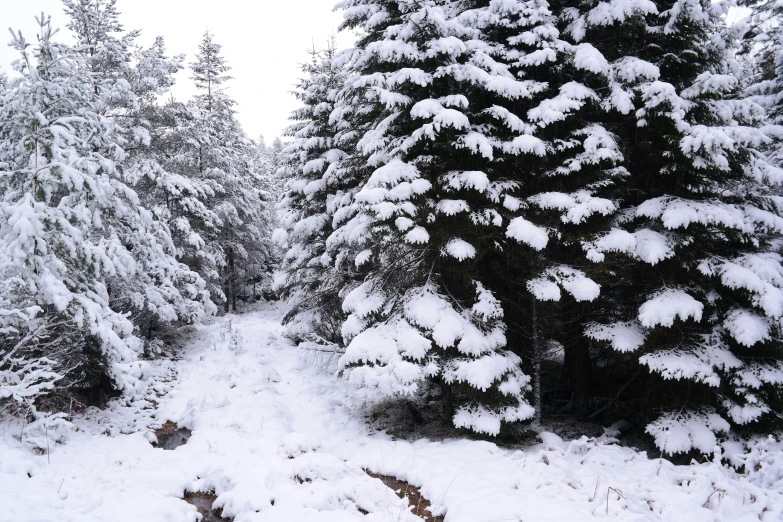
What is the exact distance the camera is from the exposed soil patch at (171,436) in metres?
8.54

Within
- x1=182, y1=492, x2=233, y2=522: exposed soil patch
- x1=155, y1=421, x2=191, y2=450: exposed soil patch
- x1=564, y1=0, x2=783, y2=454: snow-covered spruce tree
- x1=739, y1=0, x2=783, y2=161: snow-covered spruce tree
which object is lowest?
x1=155, y1=421, x2=191, y2=450: exposed soil patch

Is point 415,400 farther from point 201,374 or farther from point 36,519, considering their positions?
point 36,519

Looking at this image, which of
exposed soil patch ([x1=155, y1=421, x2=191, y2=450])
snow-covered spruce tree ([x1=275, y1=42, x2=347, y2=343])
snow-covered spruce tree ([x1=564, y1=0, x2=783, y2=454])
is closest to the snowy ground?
exposed soil patch ([x1=155, y1=421, x2=191, y2=450])

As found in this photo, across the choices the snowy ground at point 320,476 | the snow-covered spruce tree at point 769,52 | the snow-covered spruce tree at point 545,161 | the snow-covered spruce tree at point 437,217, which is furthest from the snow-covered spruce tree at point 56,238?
the snow-covered spruce tree at point 769,52

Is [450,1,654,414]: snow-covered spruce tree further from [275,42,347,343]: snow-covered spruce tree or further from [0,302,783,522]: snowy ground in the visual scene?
[275,42,347,343]: snow-covered spruce tree

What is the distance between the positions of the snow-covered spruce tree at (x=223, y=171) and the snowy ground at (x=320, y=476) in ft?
40.3

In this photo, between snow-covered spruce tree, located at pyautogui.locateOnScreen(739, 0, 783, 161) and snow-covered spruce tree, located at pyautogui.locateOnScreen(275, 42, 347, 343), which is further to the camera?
snow-covered spruce tree, located at pyautogui.locateOnScreen(275, 42, 347, 343)

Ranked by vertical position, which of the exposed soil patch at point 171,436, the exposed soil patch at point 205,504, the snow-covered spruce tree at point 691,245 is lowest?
the exposed soil patch at point 171,436

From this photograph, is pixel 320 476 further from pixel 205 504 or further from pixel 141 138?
pixel 141 138

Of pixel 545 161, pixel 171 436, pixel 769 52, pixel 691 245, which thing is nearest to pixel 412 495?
pixel 171 436

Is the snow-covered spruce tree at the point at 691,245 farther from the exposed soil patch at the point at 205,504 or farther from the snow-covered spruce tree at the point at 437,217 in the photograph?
the exposed soil patch at the point at 205,504

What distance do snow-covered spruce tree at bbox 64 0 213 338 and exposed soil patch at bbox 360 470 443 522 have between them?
8168 mm

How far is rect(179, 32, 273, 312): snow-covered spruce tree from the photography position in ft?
70.4

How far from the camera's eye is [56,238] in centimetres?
795
